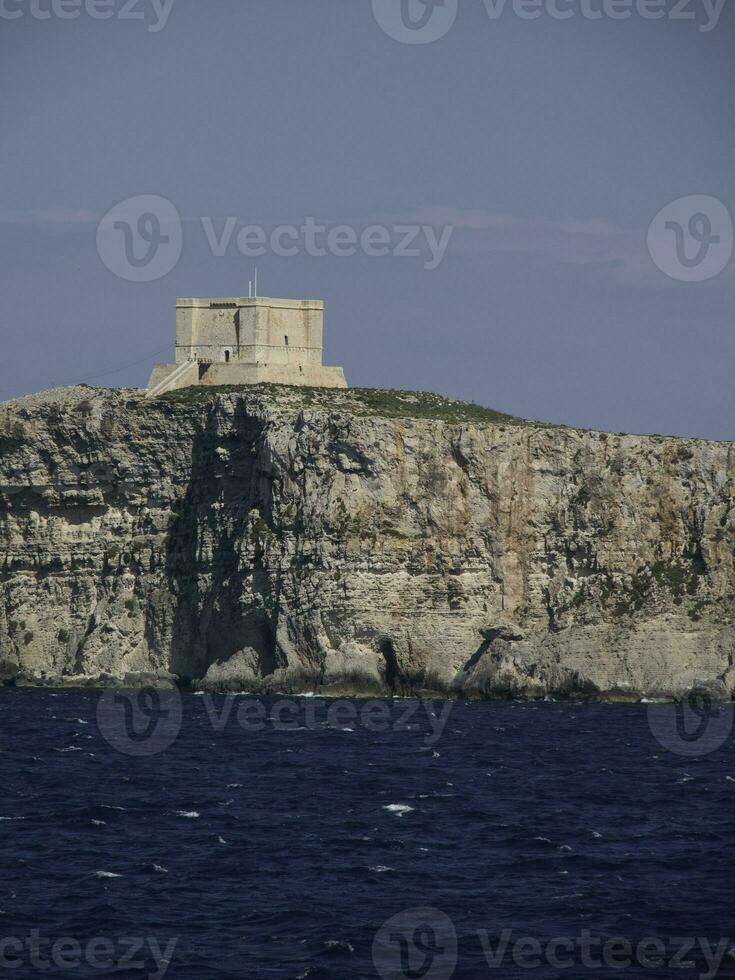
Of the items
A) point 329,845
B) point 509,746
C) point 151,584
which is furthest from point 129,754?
point 151,584

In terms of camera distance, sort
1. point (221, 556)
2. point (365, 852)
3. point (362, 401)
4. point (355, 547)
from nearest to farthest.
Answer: point (365, 852)
point (355, 547)
point (221, 556)
point (362, 401)

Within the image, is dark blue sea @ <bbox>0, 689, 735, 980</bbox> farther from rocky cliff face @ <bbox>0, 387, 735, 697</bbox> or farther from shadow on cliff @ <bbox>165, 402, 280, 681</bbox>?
shadow on cliff @ <bbox>165, 402, 280, 681</bbox>

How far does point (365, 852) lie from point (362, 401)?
207 ft

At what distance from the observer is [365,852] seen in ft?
188

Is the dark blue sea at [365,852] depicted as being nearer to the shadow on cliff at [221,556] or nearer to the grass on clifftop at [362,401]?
the shadow on cliff at [221,556]

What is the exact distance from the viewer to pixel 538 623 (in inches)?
4400

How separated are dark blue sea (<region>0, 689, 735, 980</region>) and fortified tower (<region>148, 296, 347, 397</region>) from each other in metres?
30.4

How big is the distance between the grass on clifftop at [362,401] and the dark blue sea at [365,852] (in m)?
25.4

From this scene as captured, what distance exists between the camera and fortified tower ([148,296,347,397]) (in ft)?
394

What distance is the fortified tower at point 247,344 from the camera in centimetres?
12006

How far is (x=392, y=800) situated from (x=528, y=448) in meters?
47.5

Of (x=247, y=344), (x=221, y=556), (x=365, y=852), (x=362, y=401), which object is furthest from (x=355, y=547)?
(x=365, y=852)

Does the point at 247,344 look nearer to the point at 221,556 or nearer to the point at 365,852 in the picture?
the point at 221,556

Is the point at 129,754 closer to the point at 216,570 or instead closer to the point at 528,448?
the point at 216,570
